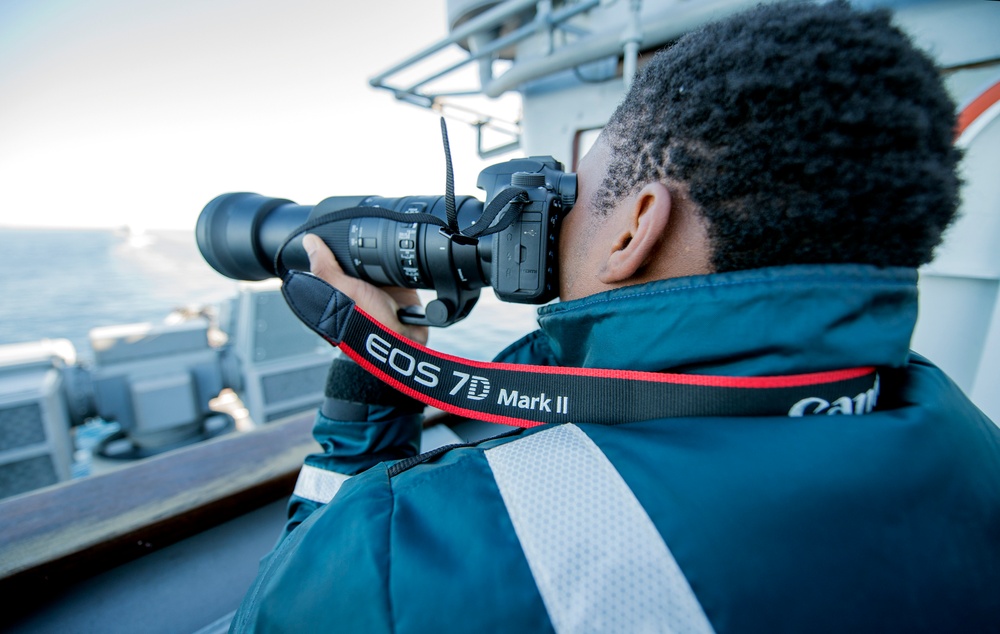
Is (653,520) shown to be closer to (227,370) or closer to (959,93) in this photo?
(959,93)

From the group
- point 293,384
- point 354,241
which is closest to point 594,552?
point 354,241

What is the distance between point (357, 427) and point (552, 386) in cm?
35

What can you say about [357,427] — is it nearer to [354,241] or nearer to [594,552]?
[354,241]

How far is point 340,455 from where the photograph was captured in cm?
67

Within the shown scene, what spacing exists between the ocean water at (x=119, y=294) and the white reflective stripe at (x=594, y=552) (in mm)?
1646

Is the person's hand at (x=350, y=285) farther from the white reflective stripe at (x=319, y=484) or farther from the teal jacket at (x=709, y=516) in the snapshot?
the teal jacket at (x=709, y=516)

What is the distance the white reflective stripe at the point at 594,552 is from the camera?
0.29m

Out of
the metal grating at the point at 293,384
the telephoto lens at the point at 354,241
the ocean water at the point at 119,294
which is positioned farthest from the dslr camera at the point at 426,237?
the metal grating at the point at 293,384

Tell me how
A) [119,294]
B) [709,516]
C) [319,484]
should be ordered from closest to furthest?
[709,516]
[319,484]
[119,294]

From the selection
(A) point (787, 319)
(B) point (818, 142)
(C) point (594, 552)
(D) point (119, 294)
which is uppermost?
(B) point (818, 142)

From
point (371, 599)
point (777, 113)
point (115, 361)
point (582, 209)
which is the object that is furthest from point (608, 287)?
point (115, 361)

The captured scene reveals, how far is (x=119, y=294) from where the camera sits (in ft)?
43.4

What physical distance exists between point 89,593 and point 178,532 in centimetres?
13

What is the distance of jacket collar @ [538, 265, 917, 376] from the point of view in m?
0.36
